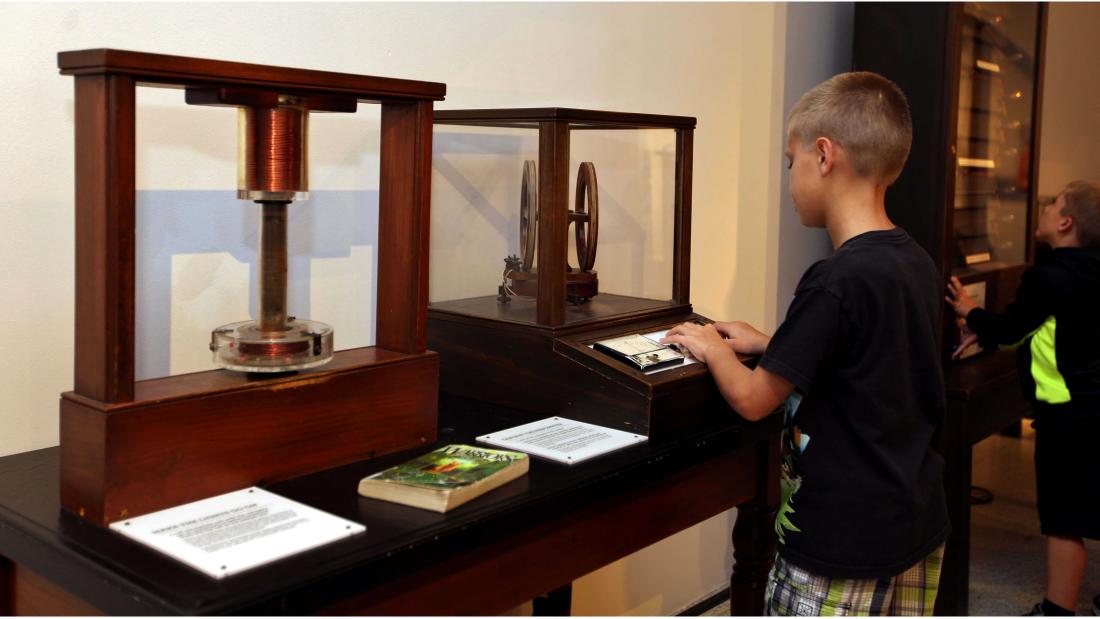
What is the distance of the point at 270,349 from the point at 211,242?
437 mm

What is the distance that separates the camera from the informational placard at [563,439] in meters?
1.48

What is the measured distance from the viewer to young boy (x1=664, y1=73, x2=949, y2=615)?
1.56 meters

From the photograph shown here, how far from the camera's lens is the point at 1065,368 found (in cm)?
264

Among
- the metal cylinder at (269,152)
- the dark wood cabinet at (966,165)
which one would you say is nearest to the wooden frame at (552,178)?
the metal cylinder at (269,152)

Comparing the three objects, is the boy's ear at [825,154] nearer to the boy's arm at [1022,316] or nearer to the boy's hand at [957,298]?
the boy's arm at [1022,316]

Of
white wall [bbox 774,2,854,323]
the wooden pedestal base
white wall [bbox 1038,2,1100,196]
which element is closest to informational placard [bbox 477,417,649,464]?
the wooden pedestal base

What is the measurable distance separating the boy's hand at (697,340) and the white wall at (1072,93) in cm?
208

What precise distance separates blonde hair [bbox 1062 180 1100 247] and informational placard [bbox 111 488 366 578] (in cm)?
220

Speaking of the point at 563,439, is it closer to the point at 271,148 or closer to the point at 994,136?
the point at 271,148

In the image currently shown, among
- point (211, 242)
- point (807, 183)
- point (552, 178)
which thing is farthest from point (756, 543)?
point (211, 242)

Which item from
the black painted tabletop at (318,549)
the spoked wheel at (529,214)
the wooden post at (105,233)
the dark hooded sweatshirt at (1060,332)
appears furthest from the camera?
the dark hooded sweatshirt at (1060,332)

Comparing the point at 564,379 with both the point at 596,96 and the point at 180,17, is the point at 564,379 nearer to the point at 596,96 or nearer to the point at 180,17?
the point at 180,17

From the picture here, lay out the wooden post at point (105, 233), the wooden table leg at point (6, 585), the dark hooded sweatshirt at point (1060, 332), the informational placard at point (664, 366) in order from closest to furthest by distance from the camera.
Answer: the wooden post at point (105, 233), the wooden table leg at point (6, 585), the informational placard at point (664, 366), the dark hooded sweatshirt at point (1060, 332)

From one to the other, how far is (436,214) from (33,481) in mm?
779
